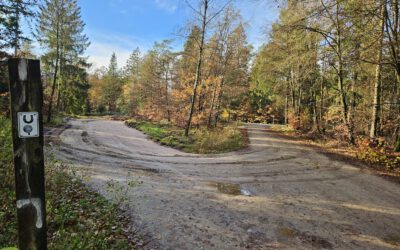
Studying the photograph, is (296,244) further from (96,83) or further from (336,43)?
(96,83)

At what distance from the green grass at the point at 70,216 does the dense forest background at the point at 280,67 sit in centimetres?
418

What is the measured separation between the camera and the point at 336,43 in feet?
44.1

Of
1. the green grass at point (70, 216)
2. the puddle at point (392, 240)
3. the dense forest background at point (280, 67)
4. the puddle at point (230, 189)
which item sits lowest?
the puddle at point (392, 240)

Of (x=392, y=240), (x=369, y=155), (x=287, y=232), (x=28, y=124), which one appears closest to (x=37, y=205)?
(x=28, y=124)

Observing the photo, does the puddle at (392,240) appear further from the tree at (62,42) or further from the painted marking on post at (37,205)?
the tree at (62,42)

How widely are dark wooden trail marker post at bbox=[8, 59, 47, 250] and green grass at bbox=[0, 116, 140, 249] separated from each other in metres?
1.25

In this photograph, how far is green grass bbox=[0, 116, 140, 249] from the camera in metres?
3.59

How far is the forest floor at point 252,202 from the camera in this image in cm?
396

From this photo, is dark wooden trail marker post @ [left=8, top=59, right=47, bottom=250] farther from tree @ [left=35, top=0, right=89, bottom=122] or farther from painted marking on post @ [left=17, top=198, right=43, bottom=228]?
tree @ [left=35, top=0, right=89, bottom=122]

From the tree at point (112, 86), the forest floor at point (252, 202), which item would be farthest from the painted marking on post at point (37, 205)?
the tree at point (112, 86)

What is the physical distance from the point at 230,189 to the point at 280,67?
45.5ft

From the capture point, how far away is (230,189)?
21.1 feet

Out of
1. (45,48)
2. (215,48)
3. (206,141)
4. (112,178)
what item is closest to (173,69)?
(215,48)

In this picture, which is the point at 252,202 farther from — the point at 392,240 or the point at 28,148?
the point at 28,148
